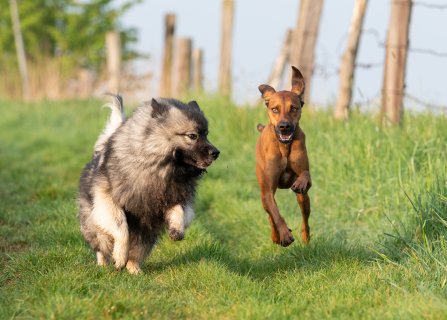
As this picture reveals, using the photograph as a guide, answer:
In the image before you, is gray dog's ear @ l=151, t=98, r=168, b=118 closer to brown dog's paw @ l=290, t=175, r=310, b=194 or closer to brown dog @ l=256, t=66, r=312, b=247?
brown dog @ l=256, t=66, r=312, b=247

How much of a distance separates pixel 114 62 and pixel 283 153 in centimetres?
1641

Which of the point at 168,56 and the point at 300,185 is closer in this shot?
the point at 300,185

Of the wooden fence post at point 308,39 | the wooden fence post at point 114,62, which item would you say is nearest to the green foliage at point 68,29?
the wooden fence post at point 114,62

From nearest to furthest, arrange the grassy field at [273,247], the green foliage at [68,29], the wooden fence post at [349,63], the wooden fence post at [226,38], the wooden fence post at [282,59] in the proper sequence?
the grassy field at [273,247] → the wooden fence post at [349,63] → the wooden fence post at [282,59] → the wooden fence post at [226,38] → the green foliage at [68,29]

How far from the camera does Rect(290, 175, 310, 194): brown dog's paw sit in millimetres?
5508

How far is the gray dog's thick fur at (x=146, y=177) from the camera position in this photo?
5.55 meters

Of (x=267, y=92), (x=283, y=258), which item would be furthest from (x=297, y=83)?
(x=283, y=258)

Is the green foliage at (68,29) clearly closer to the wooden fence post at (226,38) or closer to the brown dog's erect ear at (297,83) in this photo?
the wooden fence post at (226,38)

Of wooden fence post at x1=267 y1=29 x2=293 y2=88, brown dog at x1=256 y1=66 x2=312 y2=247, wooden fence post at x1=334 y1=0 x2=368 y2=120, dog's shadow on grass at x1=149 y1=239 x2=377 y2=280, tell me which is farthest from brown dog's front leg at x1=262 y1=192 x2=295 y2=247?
wooden fence post at x1=267 y1=29 x2=293 y2=88

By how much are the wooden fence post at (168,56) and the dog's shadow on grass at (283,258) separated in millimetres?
12680

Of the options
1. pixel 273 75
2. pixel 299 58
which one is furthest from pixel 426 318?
pixel 273 75

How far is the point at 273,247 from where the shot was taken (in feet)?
22.1

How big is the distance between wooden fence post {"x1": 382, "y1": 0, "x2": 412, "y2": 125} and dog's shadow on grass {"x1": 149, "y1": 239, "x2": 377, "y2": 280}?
12.2 feet

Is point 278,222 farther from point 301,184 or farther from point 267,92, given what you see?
point 267,92
